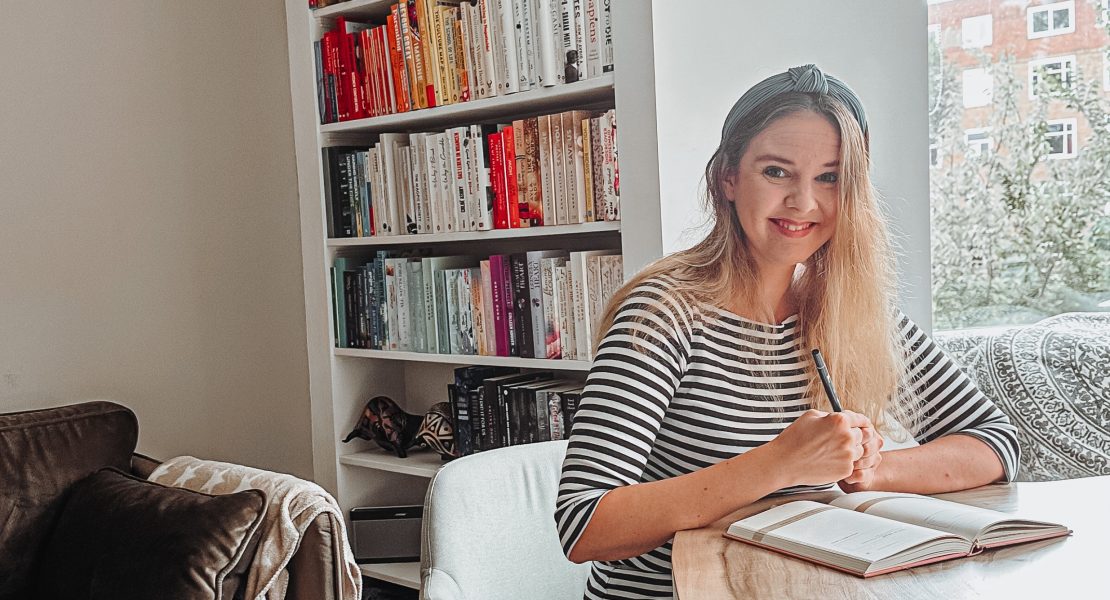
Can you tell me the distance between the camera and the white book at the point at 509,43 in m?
2.35

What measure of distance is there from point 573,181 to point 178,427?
4.81ft

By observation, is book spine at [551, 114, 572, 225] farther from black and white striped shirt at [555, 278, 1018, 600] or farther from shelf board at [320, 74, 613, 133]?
black and white striped shirt at [555, 278, 1018, 600]

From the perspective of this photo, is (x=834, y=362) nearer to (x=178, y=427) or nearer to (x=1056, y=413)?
(x=1056, y=413)

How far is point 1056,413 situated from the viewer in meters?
2.04

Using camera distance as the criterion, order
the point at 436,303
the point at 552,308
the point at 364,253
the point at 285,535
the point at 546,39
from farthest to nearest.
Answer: the point at 364,253
the point at 436,303
the point at 552,308
the point at 546,39
the point at 285,535

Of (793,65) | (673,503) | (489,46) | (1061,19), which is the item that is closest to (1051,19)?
(1061,19)

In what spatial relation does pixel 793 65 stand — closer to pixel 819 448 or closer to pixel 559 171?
pixel 559 171

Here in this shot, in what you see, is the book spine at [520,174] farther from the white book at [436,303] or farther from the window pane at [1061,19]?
the window pane at [1061,19]

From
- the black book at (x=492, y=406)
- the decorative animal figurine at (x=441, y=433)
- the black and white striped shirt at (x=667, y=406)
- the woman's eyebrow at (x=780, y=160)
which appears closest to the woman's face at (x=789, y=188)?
the woman's eyebrow at (x=780, y=160)

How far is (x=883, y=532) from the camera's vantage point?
102cm

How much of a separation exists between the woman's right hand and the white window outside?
70.4 inches

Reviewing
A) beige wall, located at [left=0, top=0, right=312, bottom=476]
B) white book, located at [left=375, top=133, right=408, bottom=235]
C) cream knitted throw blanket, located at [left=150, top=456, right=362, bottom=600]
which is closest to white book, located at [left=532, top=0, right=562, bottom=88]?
white book, located at [left=375, top=133, right=408, bottom=235]

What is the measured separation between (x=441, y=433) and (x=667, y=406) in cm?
151

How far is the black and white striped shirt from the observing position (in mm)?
1223
